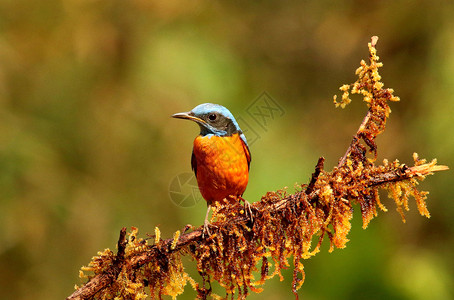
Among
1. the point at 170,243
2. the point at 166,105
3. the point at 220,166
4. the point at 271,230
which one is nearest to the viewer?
the point at 170,243

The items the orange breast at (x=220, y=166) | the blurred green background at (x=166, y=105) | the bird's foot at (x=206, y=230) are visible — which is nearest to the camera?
the bird's foot at (x=206, y=230)

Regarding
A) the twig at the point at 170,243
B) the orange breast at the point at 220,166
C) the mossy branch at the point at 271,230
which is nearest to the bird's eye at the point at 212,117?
the orange breast at the point at 220,166

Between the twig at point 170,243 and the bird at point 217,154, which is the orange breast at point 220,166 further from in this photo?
the twig at point 170,243

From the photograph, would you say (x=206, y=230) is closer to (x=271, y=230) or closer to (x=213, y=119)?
(x=271, y=230)

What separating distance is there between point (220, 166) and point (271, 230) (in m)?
1.36

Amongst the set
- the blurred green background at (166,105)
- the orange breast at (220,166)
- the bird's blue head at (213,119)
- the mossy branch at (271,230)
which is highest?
the blurred green background at (166,105)

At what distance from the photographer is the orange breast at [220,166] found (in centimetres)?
460

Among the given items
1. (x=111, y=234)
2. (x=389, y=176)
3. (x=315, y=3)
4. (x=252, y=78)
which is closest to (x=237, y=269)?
(x=389, y=176)

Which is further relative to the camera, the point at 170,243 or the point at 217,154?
the point at 217,154

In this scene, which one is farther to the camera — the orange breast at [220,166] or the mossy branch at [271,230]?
the orange breast at [220,166]

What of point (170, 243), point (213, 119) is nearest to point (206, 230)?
point (170, 243)

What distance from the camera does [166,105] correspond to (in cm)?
750

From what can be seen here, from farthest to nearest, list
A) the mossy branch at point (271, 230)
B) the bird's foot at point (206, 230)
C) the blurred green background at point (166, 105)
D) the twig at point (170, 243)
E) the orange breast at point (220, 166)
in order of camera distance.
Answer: the blurred green background at point (166, 105)
the orange breast at point (220, 166)
the bird's foot at point (206, 230)
the mossy branch at point (271, 230)
the twig at point (170, 243)

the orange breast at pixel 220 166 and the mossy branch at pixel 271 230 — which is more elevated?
the orange breast at pixel 220 166
